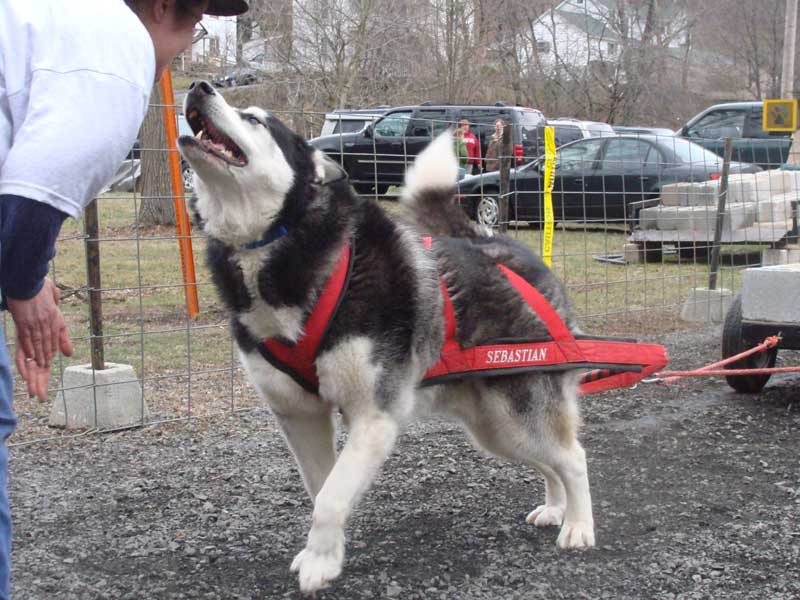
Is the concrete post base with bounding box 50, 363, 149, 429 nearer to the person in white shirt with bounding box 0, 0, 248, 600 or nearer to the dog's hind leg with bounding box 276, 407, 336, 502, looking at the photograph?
the dog's hind leg with bounding box 276, 407, 336, 502

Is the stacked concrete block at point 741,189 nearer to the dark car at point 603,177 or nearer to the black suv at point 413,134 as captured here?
the dark car at point 603,177

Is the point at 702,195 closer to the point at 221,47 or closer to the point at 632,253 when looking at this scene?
the point at 632,253

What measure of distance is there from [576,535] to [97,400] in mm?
2891

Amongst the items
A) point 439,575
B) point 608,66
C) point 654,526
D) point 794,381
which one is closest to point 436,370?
point 439,575

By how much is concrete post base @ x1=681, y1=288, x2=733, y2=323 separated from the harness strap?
6.39 meters

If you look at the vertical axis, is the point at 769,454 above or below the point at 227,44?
below

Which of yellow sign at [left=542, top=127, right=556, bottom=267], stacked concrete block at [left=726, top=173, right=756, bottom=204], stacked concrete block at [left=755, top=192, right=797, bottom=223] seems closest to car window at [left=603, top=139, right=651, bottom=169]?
stacked concrete block at [left=726, top=173, right=756, bottom=204]

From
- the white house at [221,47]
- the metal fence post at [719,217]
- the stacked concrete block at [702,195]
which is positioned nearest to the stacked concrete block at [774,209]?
the stacked concrete block at [702,195]

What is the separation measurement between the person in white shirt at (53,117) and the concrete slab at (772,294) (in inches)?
172

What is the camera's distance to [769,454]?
4.71 meters

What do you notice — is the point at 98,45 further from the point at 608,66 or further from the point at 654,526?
the point at 608,66

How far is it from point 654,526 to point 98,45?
2.90 m

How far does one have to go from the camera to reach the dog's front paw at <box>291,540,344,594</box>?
2951mm

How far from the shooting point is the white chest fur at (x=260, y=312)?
3.08 m
